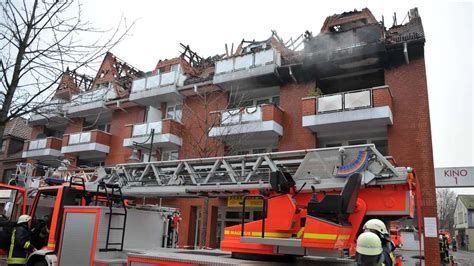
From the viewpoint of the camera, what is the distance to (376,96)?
574 inches

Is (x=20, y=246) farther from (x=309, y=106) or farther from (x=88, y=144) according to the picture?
(x=88, y=144)

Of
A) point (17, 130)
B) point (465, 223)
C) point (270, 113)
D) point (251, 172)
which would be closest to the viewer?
point (251, 172)

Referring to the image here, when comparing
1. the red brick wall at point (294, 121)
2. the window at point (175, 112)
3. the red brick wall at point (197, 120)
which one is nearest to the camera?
the red brick wall at point (294, 121)

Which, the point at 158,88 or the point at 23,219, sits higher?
the point at 158,88

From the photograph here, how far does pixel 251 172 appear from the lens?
633 centimetres

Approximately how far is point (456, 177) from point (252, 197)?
509 inches

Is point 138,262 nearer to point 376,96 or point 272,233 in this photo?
point 272,233

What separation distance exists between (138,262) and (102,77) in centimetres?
2215

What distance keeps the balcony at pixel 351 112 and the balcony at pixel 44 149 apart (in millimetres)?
16843

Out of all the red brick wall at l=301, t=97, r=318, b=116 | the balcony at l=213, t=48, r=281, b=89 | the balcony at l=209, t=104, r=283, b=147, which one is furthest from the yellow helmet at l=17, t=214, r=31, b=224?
the balcony at l=213, t=48, r=281, b=89

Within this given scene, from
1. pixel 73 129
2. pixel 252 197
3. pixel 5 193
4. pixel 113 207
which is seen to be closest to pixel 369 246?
pixel 252 197

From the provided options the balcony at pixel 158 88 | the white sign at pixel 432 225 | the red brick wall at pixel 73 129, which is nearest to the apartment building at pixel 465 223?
the white sign at pixel 432 225

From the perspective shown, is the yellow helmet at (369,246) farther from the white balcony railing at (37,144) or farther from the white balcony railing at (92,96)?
the white balcony railing at (37,144)

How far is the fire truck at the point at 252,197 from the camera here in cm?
507
